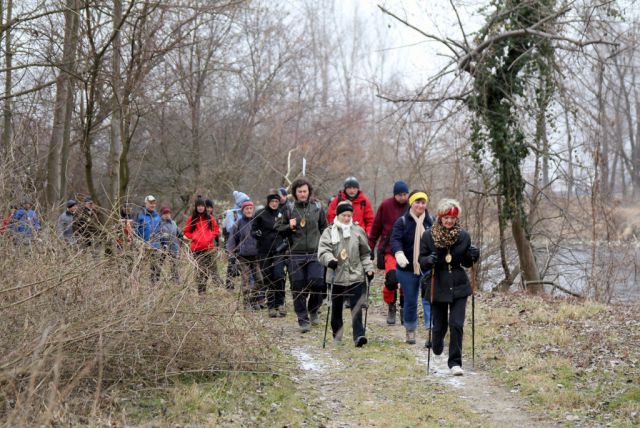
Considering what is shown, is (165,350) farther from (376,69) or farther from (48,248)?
(376,69)

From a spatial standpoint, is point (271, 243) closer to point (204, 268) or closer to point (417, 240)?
point (417, 240)

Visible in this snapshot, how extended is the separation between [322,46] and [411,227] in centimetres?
4256

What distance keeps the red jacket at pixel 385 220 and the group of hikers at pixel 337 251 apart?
0.01 meters

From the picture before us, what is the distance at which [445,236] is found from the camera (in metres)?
8.09

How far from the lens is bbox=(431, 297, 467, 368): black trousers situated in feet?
26.6

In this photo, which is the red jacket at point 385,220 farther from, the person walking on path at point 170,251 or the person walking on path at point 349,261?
the person walking on path at point 170,251

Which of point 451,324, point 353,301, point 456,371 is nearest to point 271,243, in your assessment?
point 353,301

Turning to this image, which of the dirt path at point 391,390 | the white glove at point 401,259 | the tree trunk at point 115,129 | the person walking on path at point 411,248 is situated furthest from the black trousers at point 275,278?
the tree trunk at point 115,129

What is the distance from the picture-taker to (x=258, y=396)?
23.0 ft

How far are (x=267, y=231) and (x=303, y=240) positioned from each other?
1086mm

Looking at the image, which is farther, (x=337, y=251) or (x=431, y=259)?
(x=337, y=251)

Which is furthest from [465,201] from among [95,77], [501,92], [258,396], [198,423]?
[198,423]

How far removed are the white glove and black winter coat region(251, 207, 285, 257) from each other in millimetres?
2449

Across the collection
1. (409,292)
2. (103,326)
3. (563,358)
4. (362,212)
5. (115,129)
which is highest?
(115,129)
